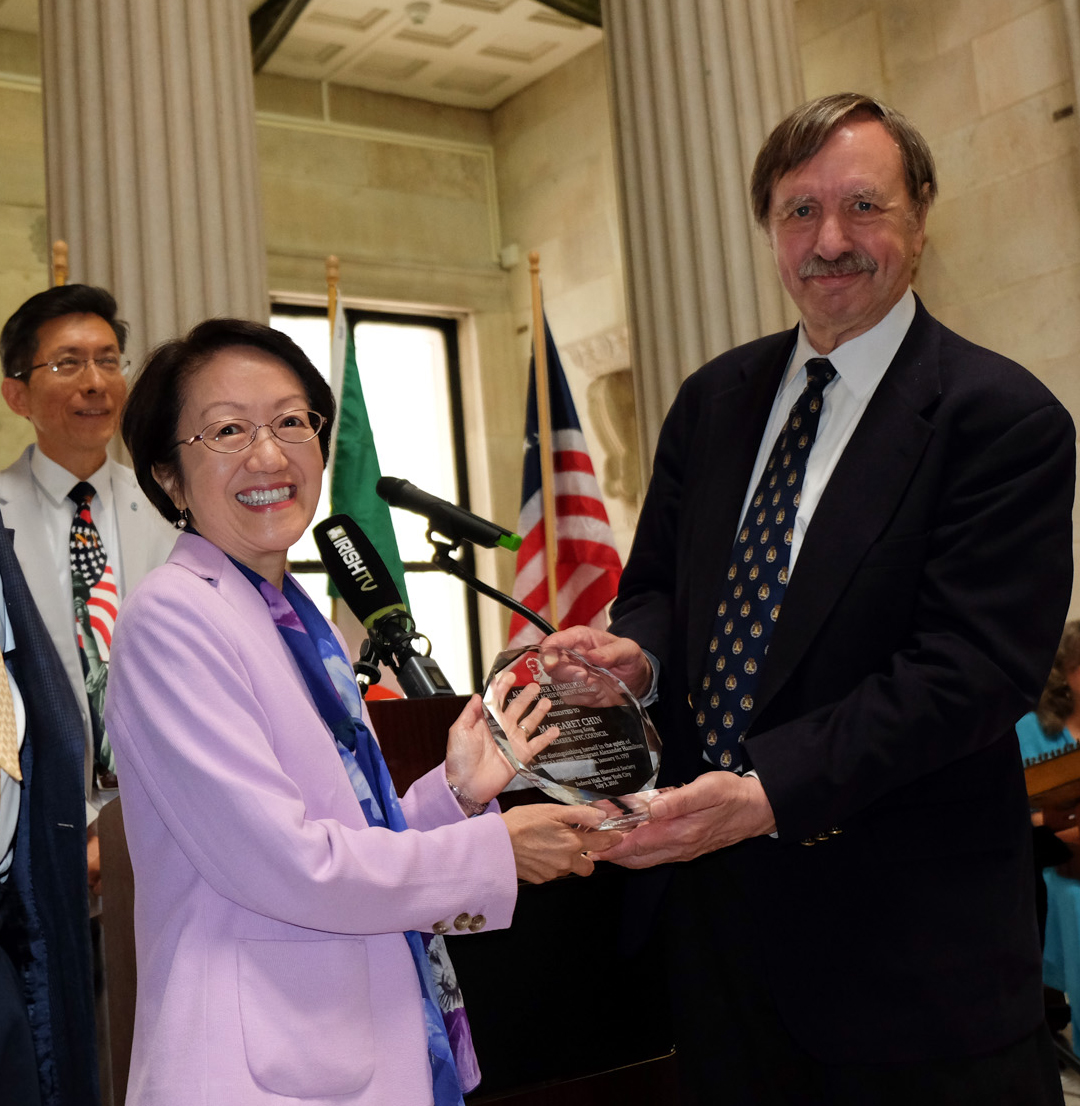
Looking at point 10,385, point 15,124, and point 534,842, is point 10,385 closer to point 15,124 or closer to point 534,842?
point 534,842

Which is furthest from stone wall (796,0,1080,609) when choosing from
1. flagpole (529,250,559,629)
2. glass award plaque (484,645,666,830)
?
glass award plaque (484,645,666,830)

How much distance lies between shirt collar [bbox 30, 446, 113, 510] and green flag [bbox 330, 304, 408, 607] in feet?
5.62

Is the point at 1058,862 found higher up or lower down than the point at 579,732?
lower down

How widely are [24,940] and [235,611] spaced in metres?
0.76

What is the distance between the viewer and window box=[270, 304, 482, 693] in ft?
33.9

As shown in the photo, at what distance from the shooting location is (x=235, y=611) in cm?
172

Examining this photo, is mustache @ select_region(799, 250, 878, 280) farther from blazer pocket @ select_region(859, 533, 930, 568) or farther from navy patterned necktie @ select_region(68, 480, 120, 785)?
navy patterned necktie @ select_region(68, 480, 120, 785)

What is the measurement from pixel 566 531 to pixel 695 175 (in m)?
1.62

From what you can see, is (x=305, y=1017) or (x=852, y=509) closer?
(x=305, y=1017)

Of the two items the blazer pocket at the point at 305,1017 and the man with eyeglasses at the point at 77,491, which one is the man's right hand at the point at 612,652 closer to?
the blazer pocket at the point at 305,1017

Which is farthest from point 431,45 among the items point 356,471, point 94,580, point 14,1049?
point 14,1049

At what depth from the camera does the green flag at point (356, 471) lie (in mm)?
5531

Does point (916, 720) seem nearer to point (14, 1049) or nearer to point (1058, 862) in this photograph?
point (14, 1049)

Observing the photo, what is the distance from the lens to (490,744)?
6.47ft
